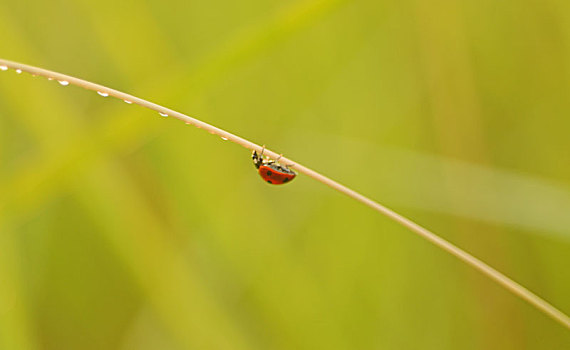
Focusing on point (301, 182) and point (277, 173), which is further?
point (301, 182)

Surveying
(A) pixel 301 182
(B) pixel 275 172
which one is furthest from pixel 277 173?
(A) pixel 301 182

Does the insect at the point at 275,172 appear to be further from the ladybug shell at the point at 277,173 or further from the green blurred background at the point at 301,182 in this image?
the green blurred background at the point at 301,182

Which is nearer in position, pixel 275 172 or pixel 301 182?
pixel 275 172

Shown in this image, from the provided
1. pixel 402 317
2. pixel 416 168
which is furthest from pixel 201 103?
pixel 402 317

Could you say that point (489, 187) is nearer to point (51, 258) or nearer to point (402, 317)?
point (402, 317)

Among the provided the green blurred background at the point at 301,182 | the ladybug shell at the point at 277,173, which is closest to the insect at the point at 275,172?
the ladybug shell at the point at 277,173

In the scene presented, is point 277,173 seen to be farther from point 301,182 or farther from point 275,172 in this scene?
point 301,182

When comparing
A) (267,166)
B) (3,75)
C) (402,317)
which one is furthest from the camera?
(402,317)
